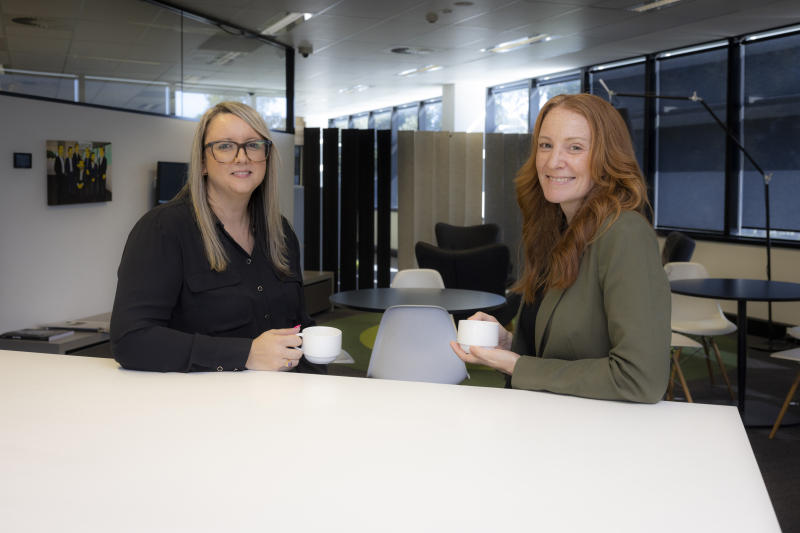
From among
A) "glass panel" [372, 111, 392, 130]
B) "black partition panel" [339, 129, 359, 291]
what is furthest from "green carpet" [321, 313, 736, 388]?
"glass panel" [372, 111, 392, 130]

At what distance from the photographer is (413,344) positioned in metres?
2.78

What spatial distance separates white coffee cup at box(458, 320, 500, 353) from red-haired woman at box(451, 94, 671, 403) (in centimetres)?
2

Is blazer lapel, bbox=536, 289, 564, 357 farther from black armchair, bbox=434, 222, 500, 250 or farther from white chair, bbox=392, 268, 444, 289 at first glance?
black armchair, bbox=434, 222, 500, 250

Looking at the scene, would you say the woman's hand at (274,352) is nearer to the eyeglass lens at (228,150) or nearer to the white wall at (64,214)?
the eyeglass lens at (228,150)

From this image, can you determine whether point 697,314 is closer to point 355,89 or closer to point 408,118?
point 355,89

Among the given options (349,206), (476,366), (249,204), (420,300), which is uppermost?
(349,206)

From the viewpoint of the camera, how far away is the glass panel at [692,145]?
715 cm

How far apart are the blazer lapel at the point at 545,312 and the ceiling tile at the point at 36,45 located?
13.4 ft

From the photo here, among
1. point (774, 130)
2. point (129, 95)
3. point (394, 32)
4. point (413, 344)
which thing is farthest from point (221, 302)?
point (774, 130)

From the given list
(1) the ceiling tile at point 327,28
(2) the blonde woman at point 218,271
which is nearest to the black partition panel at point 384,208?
(1) the ceiling tile at point 327,28

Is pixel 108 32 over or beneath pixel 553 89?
beneath

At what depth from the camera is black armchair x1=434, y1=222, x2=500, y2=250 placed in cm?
752

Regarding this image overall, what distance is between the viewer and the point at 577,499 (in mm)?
863

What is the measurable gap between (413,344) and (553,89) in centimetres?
788
